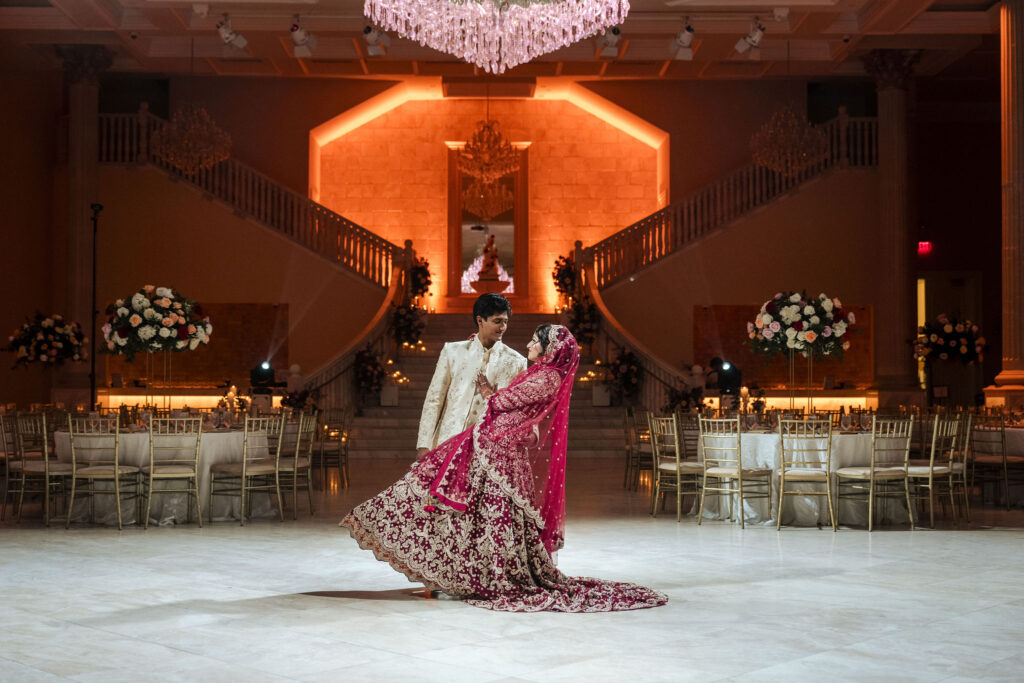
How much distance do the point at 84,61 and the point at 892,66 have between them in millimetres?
11764

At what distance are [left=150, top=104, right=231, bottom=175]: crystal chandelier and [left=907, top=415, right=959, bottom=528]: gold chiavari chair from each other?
10591 mm

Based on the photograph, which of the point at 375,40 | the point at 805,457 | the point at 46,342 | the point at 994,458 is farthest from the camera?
the point at 375,40

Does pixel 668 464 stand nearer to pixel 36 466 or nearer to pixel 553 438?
pixel 553 438

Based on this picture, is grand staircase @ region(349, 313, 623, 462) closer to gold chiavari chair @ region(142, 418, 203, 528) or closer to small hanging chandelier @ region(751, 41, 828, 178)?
small hanging chandelier @ region(751, 41, 828, 178)

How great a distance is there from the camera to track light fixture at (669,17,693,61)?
15.1 m

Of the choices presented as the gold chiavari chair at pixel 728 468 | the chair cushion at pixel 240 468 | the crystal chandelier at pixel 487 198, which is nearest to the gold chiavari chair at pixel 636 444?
the gold chiavari chair at pixel 728 468

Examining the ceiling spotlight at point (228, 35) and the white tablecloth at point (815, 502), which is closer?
the white tablecloth at point (815, 502)

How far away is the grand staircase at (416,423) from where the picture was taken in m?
14.4

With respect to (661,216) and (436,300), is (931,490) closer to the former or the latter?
(661,216)

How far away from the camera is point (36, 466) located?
845cm

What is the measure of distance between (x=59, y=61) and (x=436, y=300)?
7.12 m

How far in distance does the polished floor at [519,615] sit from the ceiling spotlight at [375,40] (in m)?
9.03

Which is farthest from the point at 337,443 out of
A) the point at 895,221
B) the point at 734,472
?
the point at 895,221

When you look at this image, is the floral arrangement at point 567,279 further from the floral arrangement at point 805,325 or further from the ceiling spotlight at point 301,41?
the floral arrangement at point 805,325
